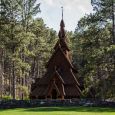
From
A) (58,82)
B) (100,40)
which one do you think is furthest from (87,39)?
(58,82)

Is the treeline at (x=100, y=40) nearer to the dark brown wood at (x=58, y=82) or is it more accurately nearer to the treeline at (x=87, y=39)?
the treeline at (x=87, y=39)

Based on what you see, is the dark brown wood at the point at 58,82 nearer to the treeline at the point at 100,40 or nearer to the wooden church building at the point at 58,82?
the wooden church building at the point at 58,82

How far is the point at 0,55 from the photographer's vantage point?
93.0 meters

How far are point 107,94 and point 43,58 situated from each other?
51.7 metres

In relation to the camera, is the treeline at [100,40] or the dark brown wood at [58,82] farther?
the dark brown wood at [58,82]

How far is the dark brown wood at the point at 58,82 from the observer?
59.5m

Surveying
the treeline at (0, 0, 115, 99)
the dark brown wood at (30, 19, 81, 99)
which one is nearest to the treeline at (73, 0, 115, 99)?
the treeline at (0, 0, 115, 99)

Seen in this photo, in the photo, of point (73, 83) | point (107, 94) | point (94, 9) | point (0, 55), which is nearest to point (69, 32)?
point (0, 55)

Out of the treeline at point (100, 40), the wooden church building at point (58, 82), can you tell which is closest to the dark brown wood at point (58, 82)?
the wooden church building at point (58, 82)

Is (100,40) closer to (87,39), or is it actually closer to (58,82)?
(87,39)

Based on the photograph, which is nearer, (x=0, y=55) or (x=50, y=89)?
(x=50, y=89)

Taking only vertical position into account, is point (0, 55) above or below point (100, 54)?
above

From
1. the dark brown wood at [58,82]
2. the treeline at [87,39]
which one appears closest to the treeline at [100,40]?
the treeline at [87,39]

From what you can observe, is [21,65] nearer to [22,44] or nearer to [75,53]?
[22,44]
